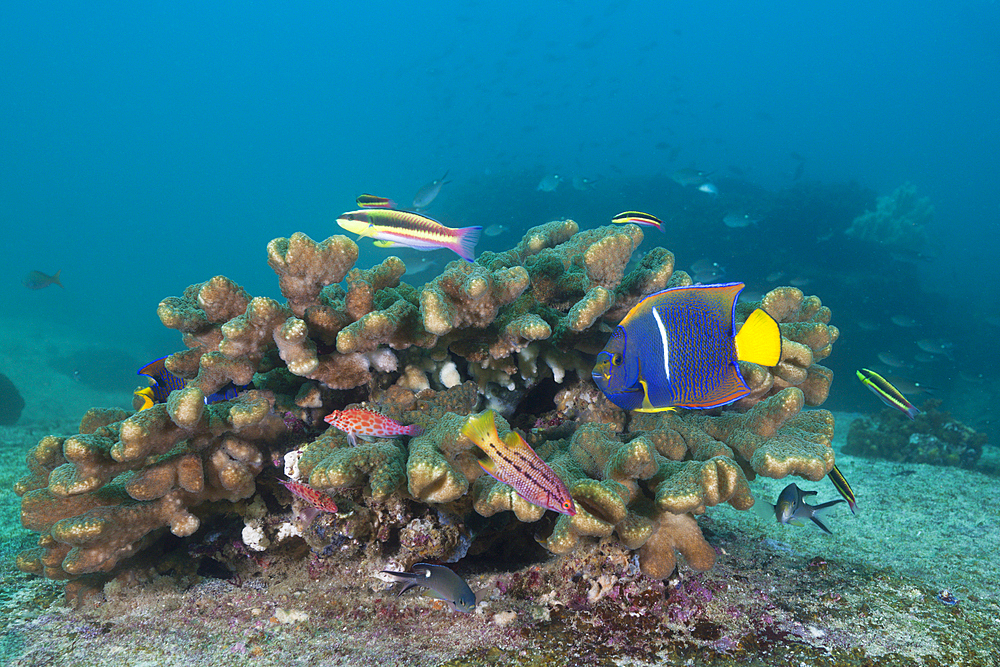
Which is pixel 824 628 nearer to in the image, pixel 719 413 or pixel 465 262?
pixel 719 413

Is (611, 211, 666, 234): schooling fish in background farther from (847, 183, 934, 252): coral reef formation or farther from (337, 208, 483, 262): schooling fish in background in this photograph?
(847, 183, 934, 252): coral reef formation

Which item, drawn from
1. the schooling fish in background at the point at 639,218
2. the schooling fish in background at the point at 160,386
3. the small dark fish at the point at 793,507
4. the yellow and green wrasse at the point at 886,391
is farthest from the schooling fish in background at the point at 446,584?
the yellow and green wrasse at the point at 886,391

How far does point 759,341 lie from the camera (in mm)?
1410

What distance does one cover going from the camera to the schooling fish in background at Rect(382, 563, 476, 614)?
180 cm

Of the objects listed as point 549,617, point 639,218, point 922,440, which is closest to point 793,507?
point 549,617

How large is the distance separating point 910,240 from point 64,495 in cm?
3072

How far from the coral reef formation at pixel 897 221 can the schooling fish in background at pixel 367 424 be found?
86.2ft

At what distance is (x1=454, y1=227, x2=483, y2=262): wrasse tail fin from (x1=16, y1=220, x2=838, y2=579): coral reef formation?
103mm

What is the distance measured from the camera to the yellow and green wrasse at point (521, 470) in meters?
1.53

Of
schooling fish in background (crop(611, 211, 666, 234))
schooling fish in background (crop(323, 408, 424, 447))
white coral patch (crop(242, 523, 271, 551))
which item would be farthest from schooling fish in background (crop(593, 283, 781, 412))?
schooling fish in background (crop(611, 211, 666, 234))

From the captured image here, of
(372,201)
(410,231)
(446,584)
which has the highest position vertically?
(372,201)

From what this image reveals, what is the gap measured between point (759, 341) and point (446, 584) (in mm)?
1558

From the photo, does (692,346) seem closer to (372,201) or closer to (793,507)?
(793,507)

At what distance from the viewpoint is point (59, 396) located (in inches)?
703
